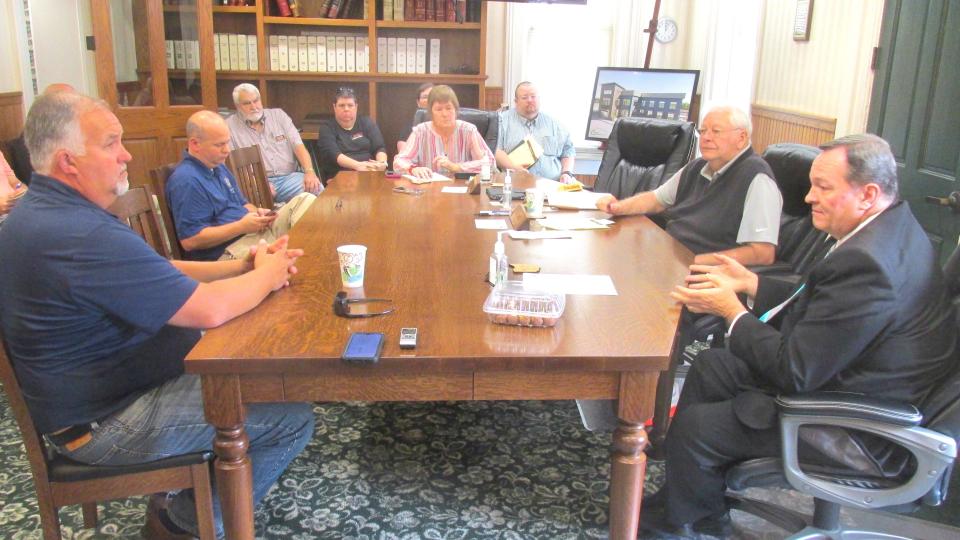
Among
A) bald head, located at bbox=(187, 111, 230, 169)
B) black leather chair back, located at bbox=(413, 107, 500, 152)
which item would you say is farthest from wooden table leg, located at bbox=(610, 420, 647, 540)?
black leather chair back, located at bbox=(413, 107, 500, 152)

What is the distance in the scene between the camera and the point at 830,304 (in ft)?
5.28

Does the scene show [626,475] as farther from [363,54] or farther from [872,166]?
[363,54]

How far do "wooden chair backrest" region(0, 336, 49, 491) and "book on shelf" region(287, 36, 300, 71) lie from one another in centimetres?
455

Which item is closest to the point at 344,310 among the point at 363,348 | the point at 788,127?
the point at 363,348

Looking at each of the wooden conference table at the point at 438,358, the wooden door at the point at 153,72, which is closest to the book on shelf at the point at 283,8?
the wooden door at the point at 153,72

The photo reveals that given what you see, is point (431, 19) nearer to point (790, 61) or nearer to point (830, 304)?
point (790, 61)

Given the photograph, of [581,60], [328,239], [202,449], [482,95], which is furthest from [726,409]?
[581,60]

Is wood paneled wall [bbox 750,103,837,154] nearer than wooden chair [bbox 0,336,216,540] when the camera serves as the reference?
No

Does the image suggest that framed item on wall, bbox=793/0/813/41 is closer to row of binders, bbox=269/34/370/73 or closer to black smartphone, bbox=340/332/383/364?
row of binders, bbox=269/34/370/73

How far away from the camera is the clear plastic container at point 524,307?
5.36 ft

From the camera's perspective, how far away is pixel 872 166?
1712mm

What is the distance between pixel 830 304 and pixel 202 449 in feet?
4.63

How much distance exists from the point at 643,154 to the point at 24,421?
3.08m

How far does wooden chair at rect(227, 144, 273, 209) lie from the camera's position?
3686 mm
